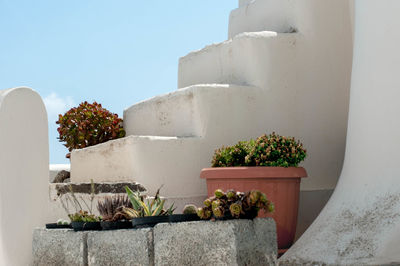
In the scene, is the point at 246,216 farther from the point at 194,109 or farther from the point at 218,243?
the point at 194,109

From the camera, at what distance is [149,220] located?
4.38m

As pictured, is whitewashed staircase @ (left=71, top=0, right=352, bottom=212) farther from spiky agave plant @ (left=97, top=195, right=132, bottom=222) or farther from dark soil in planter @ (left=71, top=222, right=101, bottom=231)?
dark soil in planter @ (left=71, top=222, right=101, bottom=231)

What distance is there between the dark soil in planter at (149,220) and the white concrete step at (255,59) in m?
2.25

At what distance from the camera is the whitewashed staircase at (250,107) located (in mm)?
5746

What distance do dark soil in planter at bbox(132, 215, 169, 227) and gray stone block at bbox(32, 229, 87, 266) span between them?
0.51 m

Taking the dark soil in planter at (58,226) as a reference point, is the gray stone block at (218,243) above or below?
above

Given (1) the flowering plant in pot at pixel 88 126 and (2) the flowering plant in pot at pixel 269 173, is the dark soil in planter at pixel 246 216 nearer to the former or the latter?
(2) the flowering plant in pot at pixel 269 173

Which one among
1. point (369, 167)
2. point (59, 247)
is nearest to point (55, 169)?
point (59, 247)

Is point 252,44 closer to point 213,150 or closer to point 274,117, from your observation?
point 274,117

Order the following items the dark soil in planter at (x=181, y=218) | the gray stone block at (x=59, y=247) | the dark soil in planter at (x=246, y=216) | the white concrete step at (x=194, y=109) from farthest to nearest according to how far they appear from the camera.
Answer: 1. the white concrete step at (x=194, y=109)
2. the gray stone block at (x=59, y=247)
3. the dark soil in planter at (x=181, y=218)
4. the dark soil in planter at (x=246, y=216)

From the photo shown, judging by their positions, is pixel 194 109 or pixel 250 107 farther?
pixel 250 107

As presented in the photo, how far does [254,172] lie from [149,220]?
1.22m

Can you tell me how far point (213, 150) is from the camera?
5.93m

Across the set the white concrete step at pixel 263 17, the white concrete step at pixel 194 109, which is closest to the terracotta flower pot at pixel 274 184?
the white concrete step at pixel 194 109
